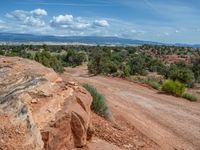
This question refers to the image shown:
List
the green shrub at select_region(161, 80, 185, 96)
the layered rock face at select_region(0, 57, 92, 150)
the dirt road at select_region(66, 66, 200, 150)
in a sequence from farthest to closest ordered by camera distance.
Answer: the green shrub at select_region(161, 80, 185, 96) < the dirt road at select_region(66, 66, 200, 150) < the layered rock face at select_region(0, 57, 92, 150)

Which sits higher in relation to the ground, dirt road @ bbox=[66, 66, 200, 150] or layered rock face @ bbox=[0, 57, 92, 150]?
layered rock face @ bbox=[0, 57, 92, 150]

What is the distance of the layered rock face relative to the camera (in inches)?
295

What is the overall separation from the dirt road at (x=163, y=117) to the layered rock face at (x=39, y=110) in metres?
4.00

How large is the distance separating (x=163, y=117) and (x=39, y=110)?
34.8ft

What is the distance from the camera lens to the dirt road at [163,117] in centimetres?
1416

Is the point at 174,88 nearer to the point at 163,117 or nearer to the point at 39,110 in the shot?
the point at 163,117

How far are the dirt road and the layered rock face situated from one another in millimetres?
3995

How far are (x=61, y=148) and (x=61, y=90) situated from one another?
155 cm

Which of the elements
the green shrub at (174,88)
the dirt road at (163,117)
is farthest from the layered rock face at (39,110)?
the green shrub at (174,88)

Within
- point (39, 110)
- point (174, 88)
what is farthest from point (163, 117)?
point (39, 110)

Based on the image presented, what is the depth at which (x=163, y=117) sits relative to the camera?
1820 cm

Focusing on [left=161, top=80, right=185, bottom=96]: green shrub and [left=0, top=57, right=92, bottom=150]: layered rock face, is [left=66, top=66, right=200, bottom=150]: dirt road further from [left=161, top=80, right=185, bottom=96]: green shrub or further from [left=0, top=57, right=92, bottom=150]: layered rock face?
[left=0, top=57, right=92, bottom=150]: layered rock face

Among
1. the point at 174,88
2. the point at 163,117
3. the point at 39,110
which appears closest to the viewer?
the point at 39,110

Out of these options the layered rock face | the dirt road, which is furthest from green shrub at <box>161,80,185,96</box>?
the layered rock face
